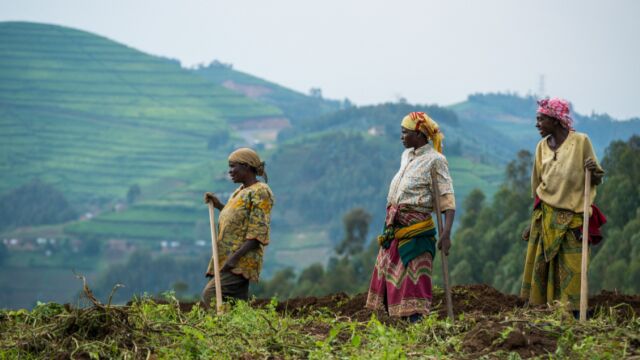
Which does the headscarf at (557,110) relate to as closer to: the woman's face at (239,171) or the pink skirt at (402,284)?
the pink skirt at (402,284)

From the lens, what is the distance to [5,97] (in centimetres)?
15075

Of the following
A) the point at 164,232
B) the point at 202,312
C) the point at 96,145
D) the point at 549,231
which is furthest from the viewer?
the point at 96,145

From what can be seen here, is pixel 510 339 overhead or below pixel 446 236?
below

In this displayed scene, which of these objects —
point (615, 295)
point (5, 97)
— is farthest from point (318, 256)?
point (615, 295)

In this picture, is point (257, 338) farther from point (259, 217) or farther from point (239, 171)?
point (239, 171)

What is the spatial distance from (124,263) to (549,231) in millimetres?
89135

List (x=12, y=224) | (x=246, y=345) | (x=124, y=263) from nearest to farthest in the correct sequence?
(x=246, y=345)
(x=124, y=263)
(x=12, y=224)

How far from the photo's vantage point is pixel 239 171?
26.7ft

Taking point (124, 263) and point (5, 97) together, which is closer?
point (124, 263)

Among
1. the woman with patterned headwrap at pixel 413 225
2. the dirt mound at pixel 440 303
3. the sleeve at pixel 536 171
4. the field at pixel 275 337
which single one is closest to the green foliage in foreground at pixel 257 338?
the field at pixel 275 337

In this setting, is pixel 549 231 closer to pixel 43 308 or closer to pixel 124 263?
pixel 43 308

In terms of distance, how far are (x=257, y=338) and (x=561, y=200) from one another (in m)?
2.59

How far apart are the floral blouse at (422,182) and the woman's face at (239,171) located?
1.13 m

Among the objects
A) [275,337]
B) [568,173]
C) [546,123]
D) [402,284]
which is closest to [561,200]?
[568,173]
